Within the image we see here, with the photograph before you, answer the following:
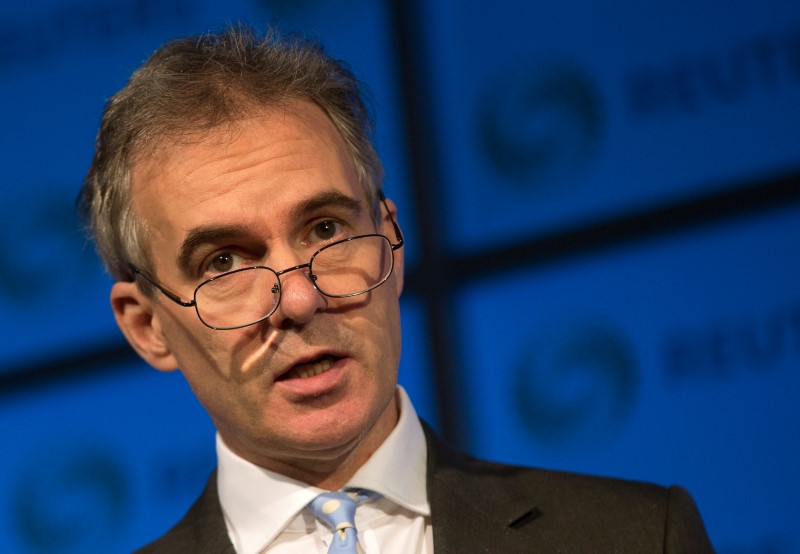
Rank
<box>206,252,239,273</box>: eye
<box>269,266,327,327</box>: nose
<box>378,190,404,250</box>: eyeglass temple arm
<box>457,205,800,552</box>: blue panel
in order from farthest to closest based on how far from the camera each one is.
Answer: <box>457,205,800,552</box>: blue panel
<box>378,190,404,250</box>: eyeglass temple arm
<box>206,252,239,273</box>: eye
<box>269,266,327,327</box>: nose

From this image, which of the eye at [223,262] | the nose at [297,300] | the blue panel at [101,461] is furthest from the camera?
the blue panel at [101,461]

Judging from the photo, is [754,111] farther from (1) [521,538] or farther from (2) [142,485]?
(2) [142,485]

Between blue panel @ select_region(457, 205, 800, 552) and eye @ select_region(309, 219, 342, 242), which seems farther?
blue panel @ select_region(457, 205, 800, 552)

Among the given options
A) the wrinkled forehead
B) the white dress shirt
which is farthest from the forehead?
the white dress shirt

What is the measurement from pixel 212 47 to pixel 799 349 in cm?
153

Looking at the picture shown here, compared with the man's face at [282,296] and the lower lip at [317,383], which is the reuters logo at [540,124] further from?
the lower lip at [317,383]

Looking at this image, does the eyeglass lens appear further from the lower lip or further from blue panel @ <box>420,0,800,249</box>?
blue panel @ <box>420,0,800,249</box>

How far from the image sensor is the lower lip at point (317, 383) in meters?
1.81

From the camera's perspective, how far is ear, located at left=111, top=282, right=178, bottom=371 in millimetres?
2113

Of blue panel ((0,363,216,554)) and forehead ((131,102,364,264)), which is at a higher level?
forehead ((131,102,364,264))

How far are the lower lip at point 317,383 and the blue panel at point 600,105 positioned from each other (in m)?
1.13

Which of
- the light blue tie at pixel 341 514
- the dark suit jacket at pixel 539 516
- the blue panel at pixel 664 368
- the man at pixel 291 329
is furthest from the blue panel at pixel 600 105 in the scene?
the light blue tie at pixel 341 514

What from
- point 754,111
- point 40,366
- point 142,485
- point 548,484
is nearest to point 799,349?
point 754,111

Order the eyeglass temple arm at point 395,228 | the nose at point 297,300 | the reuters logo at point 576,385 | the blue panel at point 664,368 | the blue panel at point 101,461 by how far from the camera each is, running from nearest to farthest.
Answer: the nose at point 297,300 < the eyeglass temple arm at point 395,228 < the blue panel at point 664,368 < the reuters logo at point 576,385 < the blue panel at point 101,461
